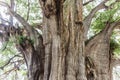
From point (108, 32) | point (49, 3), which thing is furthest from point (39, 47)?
point (108, 32)

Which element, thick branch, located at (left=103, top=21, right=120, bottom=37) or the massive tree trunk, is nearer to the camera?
the massive tree trunk

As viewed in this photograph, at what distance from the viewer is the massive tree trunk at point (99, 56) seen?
3.49m

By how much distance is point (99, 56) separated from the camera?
3641mm

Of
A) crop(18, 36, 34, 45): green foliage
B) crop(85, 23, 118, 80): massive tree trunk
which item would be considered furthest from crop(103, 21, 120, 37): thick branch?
crop(18, 36, 34, 45): green foliage

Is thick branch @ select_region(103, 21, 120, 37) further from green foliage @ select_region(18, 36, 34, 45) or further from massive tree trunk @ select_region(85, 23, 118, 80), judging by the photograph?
green foliage @ select_region(18, 36, 34, 45)

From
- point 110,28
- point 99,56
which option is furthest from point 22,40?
point 110,28

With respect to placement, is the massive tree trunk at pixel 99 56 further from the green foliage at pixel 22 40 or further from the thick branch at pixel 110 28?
the green foliage at pixel 22 40

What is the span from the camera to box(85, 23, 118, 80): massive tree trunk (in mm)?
3490

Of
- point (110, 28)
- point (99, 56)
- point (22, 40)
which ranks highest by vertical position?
point (110, 28)

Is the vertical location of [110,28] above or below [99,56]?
above

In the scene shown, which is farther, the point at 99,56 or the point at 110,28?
the point at 110,28

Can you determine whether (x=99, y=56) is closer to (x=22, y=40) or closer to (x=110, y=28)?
(x=110, y=28)

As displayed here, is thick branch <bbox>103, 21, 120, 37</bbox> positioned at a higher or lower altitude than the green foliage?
higher

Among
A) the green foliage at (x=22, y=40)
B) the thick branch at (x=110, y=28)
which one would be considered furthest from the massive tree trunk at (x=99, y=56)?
the green foliage at (x=22, y=40)
